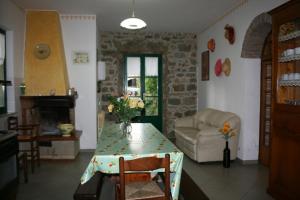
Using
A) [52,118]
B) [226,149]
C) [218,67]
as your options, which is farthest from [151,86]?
[226,149]

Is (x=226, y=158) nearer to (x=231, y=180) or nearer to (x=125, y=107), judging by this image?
(x=231, y=180)

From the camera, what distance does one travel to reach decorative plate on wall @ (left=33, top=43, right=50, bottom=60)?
210 inches

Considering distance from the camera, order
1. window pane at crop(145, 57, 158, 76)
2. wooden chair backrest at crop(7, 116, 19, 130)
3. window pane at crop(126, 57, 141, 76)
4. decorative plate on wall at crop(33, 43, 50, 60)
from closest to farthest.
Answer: wooden chair backrest at crop(7, 116, 19, 130), decorative plate on wall at crop(33, 43, 50, 60), window pane at crop(126, 57, 141, 76), window pane at crop(145, 57, 158, 76)

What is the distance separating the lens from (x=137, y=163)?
6.55 ft

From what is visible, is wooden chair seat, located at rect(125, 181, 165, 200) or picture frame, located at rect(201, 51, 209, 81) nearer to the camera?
wooden chair seat, located at rect(125, 181, 165, 200)

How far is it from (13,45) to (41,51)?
1.96ft

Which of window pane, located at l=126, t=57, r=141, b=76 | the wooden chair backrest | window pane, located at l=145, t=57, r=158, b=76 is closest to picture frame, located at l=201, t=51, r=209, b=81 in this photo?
window pane, located at l=145, t=57, r=158, b=76

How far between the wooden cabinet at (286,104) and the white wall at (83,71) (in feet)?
12.2

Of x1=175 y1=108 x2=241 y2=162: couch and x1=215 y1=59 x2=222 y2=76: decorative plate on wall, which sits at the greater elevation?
x1=215 y1=59 x2=222 y2=76: decorative plate on wall

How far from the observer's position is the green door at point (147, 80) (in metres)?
7.47

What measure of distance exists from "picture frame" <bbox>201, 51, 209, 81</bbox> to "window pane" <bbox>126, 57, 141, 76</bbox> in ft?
5.85

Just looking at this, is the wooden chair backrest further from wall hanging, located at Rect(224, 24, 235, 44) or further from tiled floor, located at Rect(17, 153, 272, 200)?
wall hanging, located at Rect(224, 24, 235, 44)

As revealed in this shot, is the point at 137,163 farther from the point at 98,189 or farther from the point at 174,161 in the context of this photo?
the point at 174,161

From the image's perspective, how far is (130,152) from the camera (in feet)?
8.14
